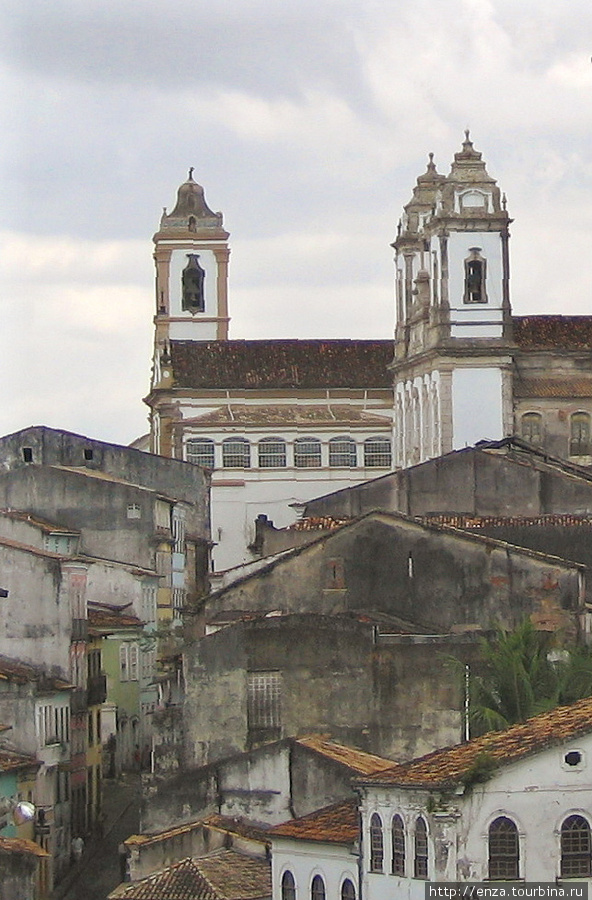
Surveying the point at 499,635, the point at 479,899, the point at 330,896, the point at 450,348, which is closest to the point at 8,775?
the point at 499,635

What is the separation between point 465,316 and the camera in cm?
9700

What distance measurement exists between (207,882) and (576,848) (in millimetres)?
6430

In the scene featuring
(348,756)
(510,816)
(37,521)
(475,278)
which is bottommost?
(510,816)

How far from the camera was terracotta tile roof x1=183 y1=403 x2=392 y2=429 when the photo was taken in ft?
333

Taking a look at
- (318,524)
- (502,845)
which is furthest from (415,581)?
(502,845)

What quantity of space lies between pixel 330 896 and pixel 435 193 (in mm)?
67661

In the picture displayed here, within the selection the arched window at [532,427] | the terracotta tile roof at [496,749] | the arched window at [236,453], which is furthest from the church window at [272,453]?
the terracotta tile roof at [496,749]

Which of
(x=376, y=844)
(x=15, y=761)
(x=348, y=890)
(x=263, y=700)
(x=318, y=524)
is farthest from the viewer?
(x=318, y=524)

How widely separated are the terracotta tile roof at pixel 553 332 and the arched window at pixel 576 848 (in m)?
64.7

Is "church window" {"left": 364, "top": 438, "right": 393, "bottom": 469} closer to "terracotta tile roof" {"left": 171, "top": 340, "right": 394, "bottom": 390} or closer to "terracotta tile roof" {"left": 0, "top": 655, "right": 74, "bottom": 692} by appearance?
"terracotta tile roof" {"left": 171, "top": 340, "right": 394, "bottom": 390}

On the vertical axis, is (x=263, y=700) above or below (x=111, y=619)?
Result: below

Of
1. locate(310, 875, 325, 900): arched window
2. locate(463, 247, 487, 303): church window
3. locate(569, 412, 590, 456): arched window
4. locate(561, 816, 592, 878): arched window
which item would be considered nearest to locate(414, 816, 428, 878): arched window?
locate(561, 816, 592, 878): arched window

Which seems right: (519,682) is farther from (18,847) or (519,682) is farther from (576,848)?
(576,848)

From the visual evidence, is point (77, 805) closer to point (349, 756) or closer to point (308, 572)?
point (308, 572)
